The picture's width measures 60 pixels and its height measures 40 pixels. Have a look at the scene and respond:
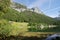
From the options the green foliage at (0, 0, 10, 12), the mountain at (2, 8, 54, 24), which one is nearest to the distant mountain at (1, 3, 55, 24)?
the mountain at (2, 8, 54, 24)

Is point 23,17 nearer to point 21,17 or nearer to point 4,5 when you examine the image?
point 21,17

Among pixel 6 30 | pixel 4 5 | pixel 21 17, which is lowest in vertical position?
pixel 6 30

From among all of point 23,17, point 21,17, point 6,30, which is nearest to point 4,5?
point 6,30

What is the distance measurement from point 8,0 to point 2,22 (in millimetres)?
2445

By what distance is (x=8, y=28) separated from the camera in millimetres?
19672

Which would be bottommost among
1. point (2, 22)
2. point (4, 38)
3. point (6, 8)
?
point (4, 38)

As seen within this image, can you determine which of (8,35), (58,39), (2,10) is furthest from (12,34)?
(58,39)

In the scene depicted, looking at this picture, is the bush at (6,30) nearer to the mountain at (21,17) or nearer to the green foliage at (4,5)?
the green foliage at (4,5)

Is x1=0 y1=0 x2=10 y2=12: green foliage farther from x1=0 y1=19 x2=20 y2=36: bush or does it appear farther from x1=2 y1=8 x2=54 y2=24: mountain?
x1=2 y1=8 x2=54 y2=24: mountain

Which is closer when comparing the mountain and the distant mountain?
the mountain

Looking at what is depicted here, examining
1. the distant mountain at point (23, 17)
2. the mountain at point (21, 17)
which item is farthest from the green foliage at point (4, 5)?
the distant mountain at point (23, 17)

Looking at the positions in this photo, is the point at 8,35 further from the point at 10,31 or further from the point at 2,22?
the point at 2,22

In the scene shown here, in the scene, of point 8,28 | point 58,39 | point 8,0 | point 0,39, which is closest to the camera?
point 58,39

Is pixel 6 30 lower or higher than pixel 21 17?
lower
